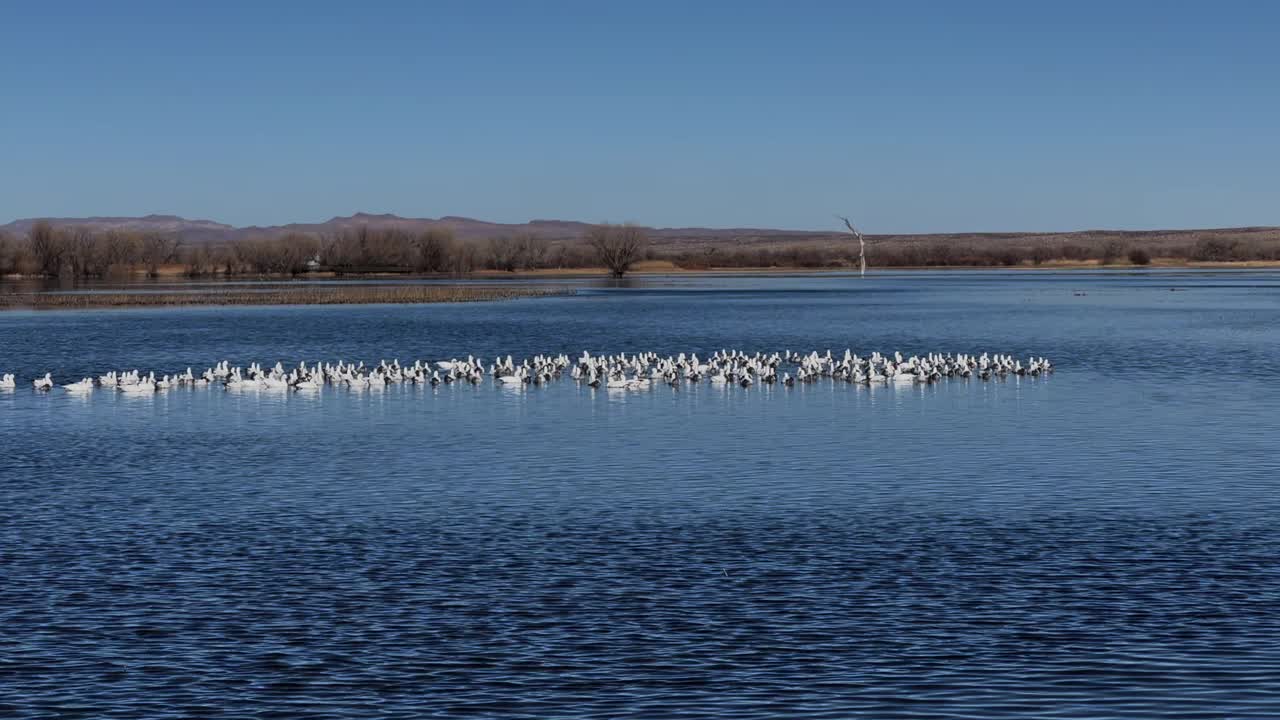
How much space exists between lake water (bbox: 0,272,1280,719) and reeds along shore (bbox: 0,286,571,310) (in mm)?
63796

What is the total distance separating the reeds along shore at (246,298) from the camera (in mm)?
102750

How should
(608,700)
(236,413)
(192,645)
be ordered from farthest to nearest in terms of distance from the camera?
(236,413) → (192,645) → (608,700)

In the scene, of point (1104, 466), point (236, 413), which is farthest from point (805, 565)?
point (236, 413)

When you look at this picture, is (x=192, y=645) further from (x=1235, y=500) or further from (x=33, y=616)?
(x=1235, y=500)

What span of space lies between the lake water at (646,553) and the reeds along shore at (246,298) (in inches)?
2512

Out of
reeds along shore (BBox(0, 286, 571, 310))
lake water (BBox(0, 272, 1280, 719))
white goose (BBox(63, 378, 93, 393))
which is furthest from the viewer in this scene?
reeds along shore (BBox(0, 286, 571, 310))

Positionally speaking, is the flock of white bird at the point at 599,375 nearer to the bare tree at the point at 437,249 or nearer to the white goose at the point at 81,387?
the white goose at the point at 81,387

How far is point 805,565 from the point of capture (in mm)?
18281

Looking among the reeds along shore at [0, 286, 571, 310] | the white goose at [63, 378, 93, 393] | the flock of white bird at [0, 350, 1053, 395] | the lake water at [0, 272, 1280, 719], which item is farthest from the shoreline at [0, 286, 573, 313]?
the lake water at [0, 272, 1280, 719]

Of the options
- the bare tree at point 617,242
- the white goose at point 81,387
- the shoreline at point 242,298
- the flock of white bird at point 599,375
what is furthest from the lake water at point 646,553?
the bare tree at point 617,242

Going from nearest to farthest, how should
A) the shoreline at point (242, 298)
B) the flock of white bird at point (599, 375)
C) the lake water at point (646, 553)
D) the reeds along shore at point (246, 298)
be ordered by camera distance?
the lake water at point (646, 553) < the flock of white bird at point (599, 375) < the shoreline at point (242, 298) < the reeds along shore at point (246, 298)

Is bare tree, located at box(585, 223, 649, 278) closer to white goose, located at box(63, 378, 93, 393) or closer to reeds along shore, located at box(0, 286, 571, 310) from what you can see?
reeds along shore, located at box(0, 286, 571, 310)

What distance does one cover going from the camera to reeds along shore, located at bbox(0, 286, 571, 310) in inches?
4045

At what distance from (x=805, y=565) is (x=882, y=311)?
76.2m
